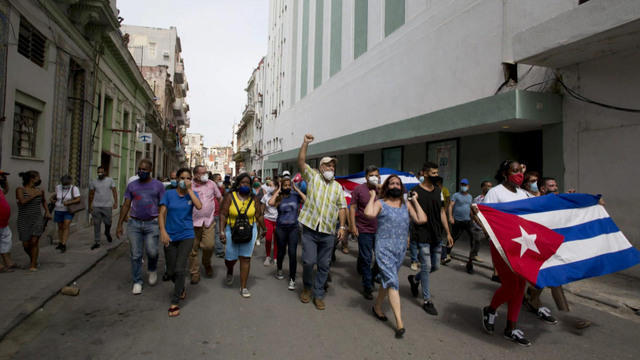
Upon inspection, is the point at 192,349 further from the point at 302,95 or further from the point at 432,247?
the point at 302,95

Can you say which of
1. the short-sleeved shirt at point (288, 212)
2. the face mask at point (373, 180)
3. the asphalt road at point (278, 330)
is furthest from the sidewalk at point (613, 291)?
the short-sleeved shirt at point (288, 212)

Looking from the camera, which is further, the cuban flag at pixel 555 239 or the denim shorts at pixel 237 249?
the denim shorts at pixel 237 249

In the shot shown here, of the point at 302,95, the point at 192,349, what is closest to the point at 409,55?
the point at 192,349

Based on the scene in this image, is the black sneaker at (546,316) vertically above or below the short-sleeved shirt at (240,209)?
below

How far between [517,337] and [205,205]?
186 inches

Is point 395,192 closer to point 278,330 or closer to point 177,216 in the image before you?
point 278,330

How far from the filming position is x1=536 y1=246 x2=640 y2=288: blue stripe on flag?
3.69 meters

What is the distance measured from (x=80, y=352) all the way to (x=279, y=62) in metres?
34.7

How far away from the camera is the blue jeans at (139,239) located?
520cm

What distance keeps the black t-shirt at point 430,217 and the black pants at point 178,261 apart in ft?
10.0

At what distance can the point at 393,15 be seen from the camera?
581 inches

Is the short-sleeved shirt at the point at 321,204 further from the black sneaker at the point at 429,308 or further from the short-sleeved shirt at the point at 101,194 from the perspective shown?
the short-sleeved shirt at the point at 101,194

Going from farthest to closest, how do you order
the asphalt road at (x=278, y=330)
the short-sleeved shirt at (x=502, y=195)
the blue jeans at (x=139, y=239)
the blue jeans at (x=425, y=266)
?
the blue jeans at (x=139, y=239) → the blue jeans at (x=425, y=266) → the short-sleeved shirt at (x=502, y=195) → the asphalt road at (x=278, y=330)

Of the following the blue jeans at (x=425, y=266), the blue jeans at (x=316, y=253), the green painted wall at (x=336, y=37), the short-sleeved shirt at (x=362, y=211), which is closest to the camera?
the blue jeans at (x=425, y=266)
